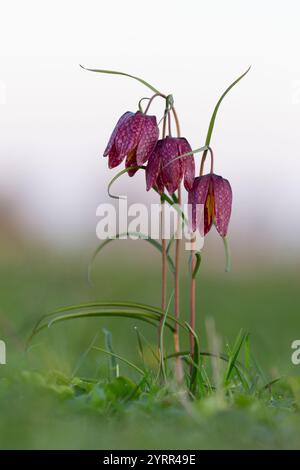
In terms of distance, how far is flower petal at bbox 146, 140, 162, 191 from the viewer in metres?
2.00

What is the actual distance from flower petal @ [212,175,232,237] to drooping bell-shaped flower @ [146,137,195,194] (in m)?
0.08

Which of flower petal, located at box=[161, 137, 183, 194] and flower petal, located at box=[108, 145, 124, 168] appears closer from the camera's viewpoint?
flower petal, located at box=[161, 137, 183, 194]

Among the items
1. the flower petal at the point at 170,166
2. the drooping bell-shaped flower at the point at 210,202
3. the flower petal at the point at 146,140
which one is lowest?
the drooping bell-shaped flower at the point at 210,202

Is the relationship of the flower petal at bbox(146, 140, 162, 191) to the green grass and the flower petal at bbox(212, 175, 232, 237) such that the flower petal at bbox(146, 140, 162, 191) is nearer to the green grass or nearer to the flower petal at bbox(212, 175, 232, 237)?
the flower petal at bbox(212, 175, 232, 237)

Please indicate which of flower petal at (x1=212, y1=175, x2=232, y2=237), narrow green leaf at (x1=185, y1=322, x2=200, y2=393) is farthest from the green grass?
flower petal at (x1=212, y1=175, x2=232, y2=237)

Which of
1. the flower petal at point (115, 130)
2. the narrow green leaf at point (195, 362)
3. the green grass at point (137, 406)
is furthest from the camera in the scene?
the flower petal at point (115, 130)

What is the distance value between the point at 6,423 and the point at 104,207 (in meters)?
0.84

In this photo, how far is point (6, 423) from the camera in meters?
1.57

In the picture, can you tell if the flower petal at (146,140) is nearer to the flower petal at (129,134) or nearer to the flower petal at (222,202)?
the flower petal at (129,134)

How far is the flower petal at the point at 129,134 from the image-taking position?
204 centimetres

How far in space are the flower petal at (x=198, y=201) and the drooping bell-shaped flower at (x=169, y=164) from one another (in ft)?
0.13

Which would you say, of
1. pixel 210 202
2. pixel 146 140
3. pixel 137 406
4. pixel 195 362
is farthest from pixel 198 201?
pixel 137 406

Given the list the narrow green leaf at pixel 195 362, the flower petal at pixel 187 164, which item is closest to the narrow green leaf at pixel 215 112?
the flower petal at pixel 187 164
